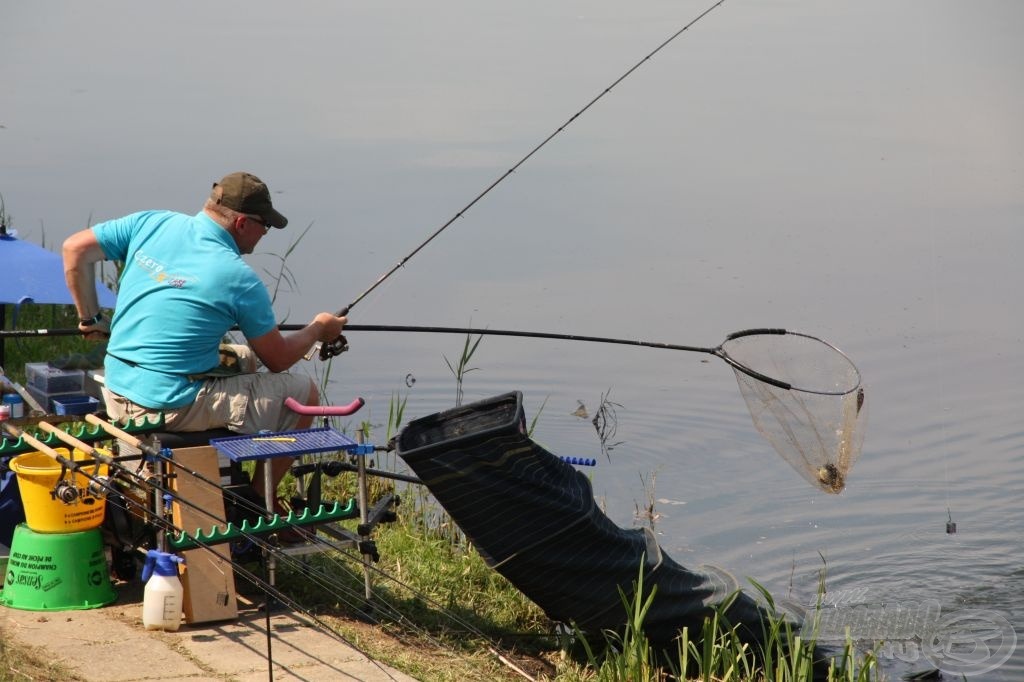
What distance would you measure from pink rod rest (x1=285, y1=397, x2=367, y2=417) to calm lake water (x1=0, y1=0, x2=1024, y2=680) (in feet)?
7.07

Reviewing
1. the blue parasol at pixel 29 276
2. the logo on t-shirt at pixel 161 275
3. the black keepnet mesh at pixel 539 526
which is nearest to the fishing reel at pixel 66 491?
the logo on t-shirt at pixel 161 275

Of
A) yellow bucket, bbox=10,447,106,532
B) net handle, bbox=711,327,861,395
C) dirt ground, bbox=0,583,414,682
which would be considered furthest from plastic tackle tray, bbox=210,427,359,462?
net handle, bbox=711,327,861,395

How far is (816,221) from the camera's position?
10945 millimetres

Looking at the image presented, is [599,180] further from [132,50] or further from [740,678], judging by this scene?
[740,678]

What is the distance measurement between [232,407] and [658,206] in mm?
7208

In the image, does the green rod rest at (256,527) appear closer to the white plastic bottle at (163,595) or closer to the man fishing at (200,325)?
the white plastic bottle at (163,595)

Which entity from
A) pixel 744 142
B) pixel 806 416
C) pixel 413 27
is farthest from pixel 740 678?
pixel 413 27

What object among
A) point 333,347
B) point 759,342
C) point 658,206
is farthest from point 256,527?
point 658,206

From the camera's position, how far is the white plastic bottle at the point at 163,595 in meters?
4.06

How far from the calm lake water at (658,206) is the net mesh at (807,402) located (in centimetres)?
91

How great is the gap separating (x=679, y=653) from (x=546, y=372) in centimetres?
407

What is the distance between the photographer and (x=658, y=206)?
1137 cm

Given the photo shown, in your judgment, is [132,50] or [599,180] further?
[132,50]

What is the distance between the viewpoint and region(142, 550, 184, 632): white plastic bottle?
13.3ft
